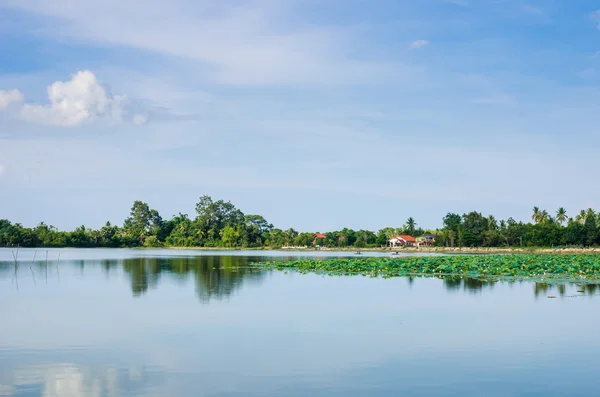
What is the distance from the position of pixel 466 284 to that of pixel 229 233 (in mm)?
80781

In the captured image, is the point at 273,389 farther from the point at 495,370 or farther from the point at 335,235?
the point at 335,235

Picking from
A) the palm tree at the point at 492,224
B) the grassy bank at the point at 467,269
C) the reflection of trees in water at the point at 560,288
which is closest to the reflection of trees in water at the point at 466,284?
the reflection of trees in water at the point at 560,288

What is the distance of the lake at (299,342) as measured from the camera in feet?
31.6

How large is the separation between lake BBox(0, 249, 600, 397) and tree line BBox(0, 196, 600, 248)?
63466 mm

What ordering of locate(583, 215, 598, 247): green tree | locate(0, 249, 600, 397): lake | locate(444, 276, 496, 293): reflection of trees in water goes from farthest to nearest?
locate(583, 215, 598, 247): green tree → locate(444, 276, 496, 293): reflection of trees in water → locate(0, 249, 600, 397): lake

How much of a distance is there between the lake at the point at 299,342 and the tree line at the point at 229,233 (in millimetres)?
63466

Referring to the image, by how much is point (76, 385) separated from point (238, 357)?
3.12 metres

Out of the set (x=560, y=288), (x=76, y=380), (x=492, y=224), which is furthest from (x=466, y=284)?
(x=492, y=224)

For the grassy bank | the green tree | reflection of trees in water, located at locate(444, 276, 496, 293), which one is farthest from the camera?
the green tree

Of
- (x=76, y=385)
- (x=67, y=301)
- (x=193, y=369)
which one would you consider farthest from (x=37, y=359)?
(x=67, y=301)

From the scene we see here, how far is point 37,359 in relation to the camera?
37.4 ft

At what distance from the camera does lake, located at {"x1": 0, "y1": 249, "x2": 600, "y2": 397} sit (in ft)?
31.6

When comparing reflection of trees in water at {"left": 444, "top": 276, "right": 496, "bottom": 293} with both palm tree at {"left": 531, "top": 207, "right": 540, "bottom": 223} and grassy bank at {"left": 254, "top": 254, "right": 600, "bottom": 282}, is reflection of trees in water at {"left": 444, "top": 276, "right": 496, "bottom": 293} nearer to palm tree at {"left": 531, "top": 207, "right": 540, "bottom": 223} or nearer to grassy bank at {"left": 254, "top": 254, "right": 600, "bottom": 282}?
grassy bank at {"left": 254, "top": 254, "right": 600, "bottom": 282}

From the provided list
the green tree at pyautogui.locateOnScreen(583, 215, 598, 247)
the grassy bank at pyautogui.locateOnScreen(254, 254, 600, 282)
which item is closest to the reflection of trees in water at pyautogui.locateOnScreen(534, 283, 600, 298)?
the grassy bank at pyautogui.locateOnScreen(254, 254, 600, 282)
